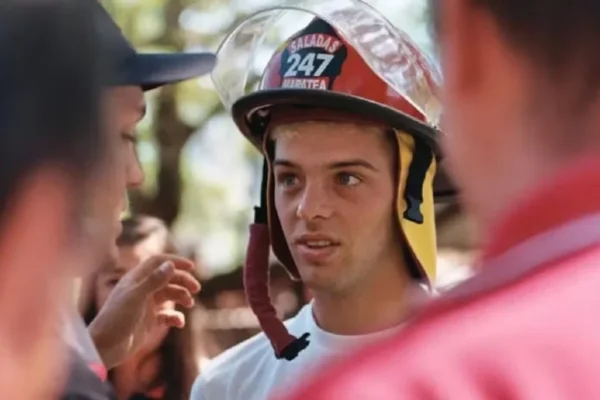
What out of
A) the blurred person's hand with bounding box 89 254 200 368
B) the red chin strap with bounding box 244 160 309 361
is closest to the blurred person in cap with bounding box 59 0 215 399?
the blurred person's hand with bounding box 89 254 200 368

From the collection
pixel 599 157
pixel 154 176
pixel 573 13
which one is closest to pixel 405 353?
pixel 599 157

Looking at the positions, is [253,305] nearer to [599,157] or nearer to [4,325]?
[4,325]

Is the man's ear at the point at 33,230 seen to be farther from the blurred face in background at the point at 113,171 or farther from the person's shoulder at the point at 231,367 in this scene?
the person's shoulder at the point at 231,367

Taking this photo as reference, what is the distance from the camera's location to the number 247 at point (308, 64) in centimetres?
286

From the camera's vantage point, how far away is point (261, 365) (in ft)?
9.52

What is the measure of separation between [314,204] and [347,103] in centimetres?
27

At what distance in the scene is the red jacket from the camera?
2.61 feet

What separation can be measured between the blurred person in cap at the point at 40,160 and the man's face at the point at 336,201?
148cm

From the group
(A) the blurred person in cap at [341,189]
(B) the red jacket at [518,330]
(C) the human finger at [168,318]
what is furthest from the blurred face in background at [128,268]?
(B) the red jacket at [518,330]

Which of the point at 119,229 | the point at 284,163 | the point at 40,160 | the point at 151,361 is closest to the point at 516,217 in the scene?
the point at 40,160

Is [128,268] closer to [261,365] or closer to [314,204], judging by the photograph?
[261,365]

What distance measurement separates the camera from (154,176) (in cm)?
1201

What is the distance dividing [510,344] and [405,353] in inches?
3.0

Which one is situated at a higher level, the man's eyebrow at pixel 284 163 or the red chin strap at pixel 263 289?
the man's eyebrow at pixel 284 163
